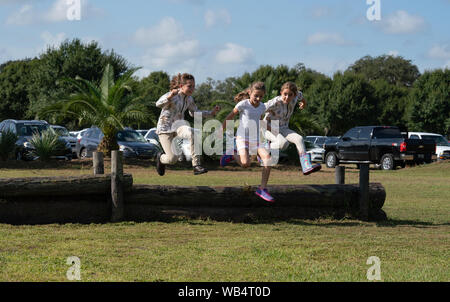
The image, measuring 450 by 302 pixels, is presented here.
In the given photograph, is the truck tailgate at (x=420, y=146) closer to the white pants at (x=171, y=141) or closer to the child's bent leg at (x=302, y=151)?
the child's bent leg at (x=302, y=151)

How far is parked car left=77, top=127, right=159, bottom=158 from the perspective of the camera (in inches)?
1128

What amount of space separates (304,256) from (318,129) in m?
22.9

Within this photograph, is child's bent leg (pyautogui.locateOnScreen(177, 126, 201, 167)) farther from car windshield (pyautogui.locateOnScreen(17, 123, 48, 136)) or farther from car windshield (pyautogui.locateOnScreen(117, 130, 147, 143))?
car windshield (pyautogui.locateOnScreen(117, 130, 147, 143))

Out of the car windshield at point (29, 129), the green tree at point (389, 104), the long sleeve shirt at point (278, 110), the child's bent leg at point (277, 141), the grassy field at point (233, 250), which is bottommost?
the grassy field at point (233, 250)

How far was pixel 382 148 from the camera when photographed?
29.5m

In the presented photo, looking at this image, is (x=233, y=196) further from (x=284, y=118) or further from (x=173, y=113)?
(x=173, y=113)

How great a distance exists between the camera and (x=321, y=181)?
22734 millimetres

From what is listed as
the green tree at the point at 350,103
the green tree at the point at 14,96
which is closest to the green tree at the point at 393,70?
the green tree at the point at 350,103

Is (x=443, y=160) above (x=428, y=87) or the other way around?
the other way around

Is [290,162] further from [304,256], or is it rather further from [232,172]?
[304,256]

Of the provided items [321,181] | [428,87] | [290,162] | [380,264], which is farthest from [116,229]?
[428,87]

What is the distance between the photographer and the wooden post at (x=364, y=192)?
39.6 feet

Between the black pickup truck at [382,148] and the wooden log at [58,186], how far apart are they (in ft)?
64.5

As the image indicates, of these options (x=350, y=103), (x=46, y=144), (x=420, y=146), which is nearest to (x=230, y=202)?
(x=46, y=144)
